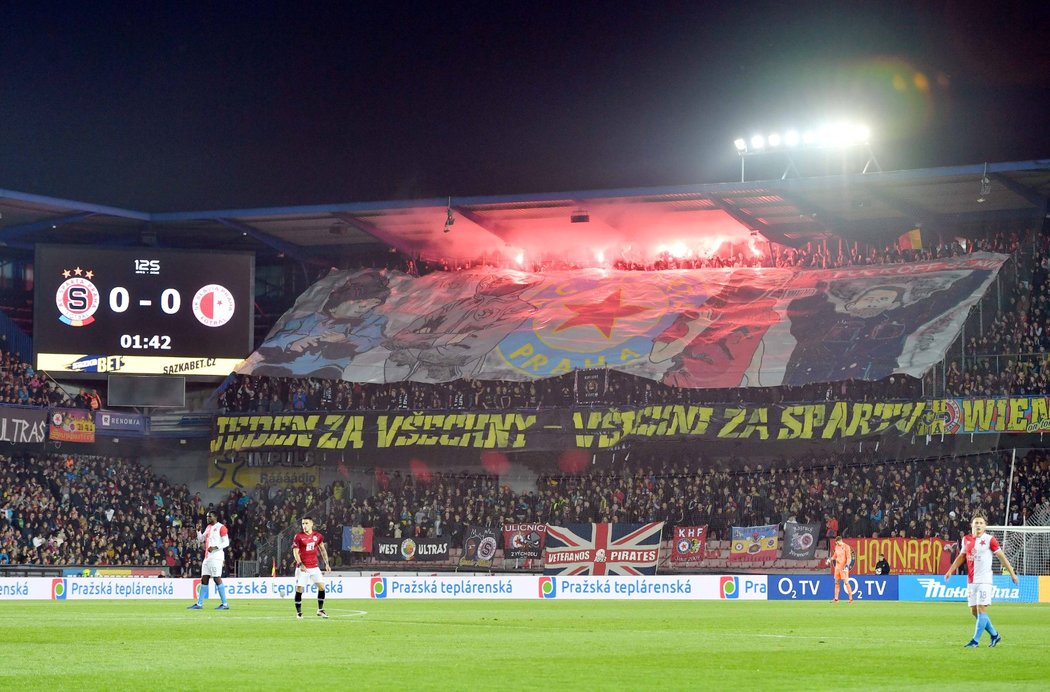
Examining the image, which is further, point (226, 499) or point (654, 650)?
point (226, 499)

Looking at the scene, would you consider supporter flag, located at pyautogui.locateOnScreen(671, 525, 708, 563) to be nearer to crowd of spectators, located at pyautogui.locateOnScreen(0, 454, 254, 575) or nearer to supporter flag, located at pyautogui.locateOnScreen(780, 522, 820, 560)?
supporter flag, located at pyautogui.locateOnScreen(780, 522, 820, 560)

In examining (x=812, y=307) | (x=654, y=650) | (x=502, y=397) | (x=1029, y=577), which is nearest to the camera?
(x=654, y=650)

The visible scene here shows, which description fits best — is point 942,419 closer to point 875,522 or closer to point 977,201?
point 875,522

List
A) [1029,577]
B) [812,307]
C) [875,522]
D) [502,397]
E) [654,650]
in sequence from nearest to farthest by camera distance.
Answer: [654,650] < [1029,577] < [875,522] < [812,307] < [502,397]

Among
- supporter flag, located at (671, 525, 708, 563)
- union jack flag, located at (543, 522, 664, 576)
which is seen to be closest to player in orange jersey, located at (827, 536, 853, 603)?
supporter flag, located at (671, 525, 708, 563)

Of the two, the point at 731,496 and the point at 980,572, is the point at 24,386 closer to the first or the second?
the point at 731,496

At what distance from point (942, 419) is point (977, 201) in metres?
12.0

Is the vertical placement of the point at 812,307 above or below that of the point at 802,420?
above

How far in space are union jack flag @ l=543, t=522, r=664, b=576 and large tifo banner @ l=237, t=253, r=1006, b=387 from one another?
675 cm

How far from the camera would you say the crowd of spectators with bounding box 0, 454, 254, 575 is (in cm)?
5153

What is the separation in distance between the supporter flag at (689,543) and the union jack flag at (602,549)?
91 centimetres

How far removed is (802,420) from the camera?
50.8 metres

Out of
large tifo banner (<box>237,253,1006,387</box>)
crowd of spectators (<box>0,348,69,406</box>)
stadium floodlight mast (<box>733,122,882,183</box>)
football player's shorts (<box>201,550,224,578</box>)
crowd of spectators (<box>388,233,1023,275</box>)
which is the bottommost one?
football player's shorts (<box>201,550,224,578</box>)

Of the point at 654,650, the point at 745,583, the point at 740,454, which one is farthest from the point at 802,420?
the point at 654,650
